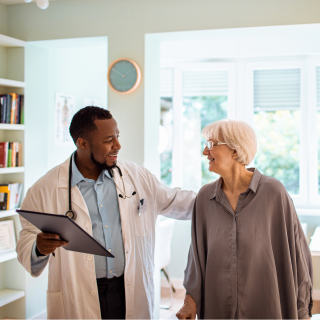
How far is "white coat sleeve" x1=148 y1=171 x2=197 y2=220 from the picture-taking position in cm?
220

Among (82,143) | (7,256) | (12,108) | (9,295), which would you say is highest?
(12,108)

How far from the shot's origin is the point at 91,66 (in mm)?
4492

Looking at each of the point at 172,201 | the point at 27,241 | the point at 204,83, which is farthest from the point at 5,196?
the point at 204,83

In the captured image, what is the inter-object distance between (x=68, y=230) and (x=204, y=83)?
3519 mm

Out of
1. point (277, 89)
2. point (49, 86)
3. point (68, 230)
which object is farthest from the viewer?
point (277, 89)

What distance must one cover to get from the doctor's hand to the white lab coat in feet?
0.56

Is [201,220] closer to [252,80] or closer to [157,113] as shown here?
[157,113]

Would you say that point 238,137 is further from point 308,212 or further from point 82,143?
point 308,212

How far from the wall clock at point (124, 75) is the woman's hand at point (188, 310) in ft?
5.91

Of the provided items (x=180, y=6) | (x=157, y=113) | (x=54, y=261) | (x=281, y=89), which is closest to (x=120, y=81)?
(x=157, y=113)

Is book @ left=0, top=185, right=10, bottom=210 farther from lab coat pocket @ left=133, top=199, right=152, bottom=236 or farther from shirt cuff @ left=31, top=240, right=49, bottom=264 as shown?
lab coat pocket @ left=133, top=199, right=152, bottom=236

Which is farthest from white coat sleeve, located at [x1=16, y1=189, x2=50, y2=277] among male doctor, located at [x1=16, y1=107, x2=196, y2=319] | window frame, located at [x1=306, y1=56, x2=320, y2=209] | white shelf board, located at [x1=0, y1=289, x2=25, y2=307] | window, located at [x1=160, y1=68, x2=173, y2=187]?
window frame, located at [x1=306, y1=56, x2=320, y2=209]

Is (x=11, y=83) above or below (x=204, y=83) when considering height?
below

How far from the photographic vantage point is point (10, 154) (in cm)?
324
